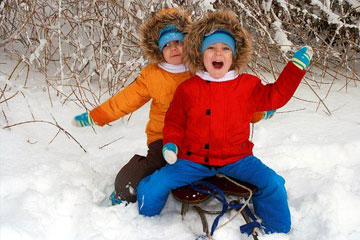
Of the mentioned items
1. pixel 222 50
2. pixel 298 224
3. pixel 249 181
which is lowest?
pixel 298 224

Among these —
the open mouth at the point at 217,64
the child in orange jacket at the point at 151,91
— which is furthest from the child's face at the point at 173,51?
the open mouth at the point at 217,64

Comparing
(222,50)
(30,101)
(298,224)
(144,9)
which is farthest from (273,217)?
(30,101)

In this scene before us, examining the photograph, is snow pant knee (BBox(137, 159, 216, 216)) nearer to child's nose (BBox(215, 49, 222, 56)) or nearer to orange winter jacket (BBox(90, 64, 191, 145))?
orange winter jacket (BBox(90, 64, 191, 145))

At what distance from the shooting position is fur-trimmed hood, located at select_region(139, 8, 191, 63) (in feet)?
6.54

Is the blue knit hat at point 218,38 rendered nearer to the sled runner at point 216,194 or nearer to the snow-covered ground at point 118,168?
the sled runner at point 216,194

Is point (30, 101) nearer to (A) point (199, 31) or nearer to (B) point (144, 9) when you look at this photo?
(B) point (144, 9)

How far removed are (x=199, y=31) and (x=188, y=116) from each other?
0.40 m

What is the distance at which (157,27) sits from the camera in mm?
2002

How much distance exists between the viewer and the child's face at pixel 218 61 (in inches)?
71.2

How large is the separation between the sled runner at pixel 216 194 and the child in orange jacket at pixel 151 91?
0.24m

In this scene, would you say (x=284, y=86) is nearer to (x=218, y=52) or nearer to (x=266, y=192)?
(x=218, y=52)

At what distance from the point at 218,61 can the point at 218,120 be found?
0.27m

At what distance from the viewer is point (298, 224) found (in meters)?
1.91

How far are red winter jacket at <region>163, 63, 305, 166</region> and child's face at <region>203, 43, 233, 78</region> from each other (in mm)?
62
